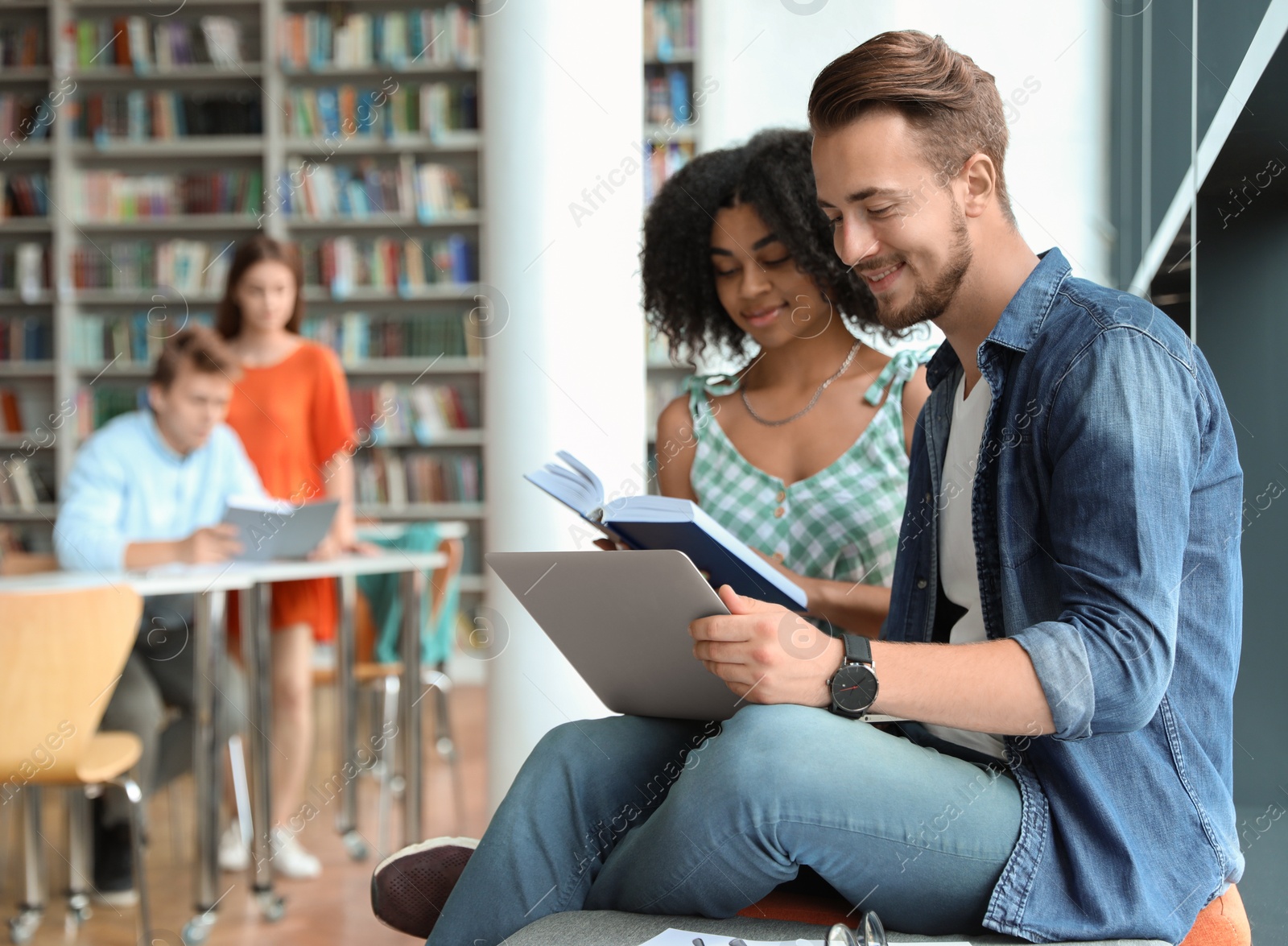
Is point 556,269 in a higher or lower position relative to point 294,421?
higher

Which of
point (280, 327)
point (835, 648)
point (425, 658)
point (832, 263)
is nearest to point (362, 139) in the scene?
point (280, 327)

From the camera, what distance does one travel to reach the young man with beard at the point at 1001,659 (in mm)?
882

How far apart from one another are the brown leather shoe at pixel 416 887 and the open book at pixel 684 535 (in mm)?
420

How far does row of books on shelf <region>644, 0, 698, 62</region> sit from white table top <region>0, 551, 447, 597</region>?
8.99 ft

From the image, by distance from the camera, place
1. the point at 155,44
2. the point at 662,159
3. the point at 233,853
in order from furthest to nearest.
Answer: the point at 155,44 < the point at 662,159 < the point at 233,853

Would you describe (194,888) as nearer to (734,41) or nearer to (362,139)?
(734,41)

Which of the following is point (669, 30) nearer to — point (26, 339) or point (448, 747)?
point (448, 747)

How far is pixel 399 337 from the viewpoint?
513cm

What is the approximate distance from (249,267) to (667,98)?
222cm

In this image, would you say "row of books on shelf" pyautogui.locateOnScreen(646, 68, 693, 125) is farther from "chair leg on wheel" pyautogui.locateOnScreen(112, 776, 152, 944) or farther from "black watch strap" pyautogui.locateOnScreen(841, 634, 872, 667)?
"black watch strap" pyautogui.locateOnScreen(841, 634, 872, 667)

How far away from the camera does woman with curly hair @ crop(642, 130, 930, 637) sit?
5.06 feet

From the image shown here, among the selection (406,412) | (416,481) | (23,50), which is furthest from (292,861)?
(23,50)

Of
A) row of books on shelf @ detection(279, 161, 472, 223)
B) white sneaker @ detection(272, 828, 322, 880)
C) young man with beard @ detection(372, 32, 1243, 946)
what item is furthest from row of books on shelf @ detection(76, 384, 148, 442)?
young man with beard @ detection(372, 32, 1243, 946)

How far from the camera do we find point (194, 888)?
7.77ft
